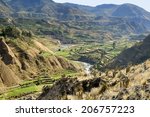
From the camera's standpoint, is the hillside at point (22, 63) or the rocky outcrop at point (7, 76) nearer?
the rocky outcrop at point (7, 76)

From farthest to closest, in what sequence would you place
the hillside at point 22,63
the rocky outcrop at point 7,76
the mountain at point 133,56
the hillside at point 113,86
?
the mountain at point 133,56, the hillside at point 22,63, the rocky outcrop at point 7,76, the hillside at point 113,86

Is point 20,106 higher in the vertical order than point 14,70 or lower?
higher

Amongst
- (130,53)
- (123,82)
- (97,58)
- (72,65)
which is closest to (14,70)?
(72,65)

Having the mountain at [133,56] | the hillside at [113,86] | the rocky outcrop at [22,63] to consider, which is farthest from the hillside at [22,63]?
the hillside at [113,86]

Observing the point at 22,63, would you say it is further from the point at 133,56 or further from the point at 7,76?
the point at 133,56

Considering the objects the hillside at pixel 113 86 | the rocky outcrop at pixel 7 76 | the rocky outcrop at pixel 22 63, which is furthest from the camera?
the rocky outcrop at pixel 22 63

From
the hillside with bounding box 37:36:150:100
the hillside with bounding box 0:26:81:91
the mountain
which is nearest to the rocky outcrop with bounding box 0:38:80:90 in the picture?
the hillside with bounding box 0:26:81:91

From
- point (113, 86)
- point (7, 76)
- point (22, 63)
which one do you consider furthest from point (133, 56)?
point (113, 86)

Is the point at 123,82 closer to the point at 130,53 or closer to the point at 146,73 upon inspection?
the point at 146,73

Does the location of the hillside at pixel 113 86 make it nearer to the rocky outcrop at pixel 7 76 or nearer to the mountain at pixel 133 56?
the rocky outcrop at pixel 7 76

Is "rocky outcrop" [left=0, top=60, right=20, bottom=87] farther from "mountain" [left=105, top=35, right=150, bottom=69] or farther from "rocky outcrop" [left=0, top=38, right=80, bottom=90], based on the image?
"mountain" [left=105, top=35, right=150, bottom=69]

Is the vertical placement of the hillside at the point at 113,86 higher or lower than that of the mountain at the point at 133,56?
higher
